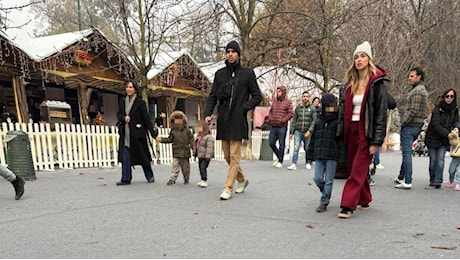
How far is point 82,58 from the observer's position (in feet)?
45.1

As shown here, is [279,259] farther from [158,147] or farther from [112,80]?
[112,80]

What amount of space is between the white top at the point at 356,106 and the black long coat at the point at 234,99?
147cm

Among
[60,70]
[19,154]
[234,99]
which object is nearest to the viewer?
[234,99]

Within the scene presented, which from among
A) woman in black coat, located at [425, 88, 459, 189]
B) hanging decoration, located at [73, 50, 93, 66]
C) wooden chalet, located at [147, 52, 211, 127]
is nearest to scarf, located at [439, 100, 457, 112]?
woman in black coat, located at [425, 88, 459, 189]

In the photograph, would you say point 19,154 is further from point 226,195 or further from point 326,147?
point 326,147

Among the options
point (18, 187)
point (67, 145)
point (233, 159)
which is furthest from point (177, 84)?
point (233, 159)

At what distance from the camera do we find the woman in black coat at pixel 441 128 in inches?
244

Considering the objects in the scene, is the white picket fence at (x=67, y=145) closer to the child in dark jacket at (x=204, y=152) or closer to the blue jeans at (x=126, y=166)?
the blue jeans at (x=126, y=166)

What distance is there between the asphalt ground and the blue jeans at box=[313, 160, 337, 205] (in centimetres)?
22

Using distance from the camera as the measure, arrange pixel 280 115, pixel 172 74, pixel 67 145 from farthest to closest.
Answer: pixel 172 74 < pixel 67 145 < pixel 280 115

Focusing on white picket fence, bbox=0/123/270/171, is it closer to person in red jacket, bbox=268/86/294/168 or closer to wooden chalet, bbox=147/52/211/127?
person in red jacket, bbox=268/86/294/168

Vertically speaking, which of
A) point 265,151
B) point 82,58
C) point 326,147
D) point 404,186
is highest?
point 82,58

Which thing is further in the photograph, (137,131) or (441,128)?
(137,131)

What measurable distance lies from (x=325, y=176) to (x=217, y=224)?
59.1 inches
